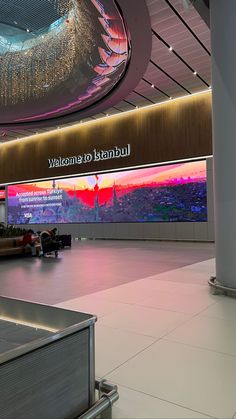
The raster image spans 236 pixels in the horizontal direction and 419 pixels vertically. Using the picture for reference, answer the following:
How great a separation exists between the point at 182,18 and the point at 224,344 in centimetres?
964

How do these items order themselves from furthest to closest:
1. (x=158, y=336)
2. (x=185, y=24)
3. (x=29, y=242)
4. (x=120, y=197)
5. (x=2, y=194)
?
(x=2, y=194) → (x=120, y=197) → (x=29, y=242) → (x=185, y=24) → (x=158, y=336)

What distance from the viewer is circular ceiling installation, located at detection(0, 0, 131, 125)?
8.53 metres

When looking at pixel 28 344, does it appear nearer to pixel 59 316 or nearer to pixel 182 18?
pixel 59 316

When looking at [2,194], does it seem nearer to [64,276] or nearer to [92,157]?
[92,157]

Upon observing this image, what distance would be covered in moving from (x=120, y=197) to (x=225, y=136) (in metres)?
13.7

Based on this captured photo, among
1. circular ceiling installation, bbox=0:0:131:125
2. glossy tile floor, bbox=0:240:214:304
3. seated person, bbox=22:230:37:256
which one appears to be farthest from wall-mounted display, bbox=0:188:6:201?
glossy tile floor, bbox=0:240:214:304

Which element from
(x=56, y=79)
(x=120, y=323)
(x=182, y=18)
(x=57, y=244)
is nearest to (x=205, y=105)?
(x=182, y=18)

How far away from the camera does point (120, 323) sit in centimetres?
344

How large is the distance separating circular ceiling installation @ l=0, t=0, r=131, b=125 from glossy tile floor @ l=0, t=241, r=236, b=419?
5.87 m

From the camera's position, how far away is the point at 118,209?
1845 cm

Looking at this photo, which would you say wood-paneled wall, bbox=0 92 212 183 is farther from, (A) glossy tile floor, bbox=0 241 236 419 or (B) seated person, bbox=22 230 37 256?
(A) glossy tile floor, bbox=0 241 236 419

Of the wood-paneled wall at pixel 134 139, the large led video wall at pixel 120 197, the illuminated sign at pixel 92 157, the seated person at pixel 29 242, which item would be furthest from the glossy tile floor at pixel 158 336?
the illuminated sign at pixel 92 157

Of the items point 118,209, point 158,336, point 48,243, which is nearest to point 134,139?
point 118,209

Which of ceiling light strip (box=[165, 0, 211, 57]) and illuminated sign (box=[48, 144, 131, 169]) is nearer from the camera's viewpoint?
ceiling light strip (box=[165, 0, 211, 57])
